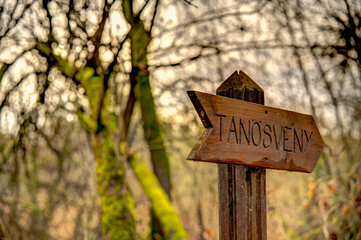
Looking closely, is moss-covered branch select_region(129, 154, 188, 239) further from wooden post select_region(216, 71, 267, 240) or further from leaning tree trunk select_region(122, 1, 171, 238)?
wooden post select_region(216, 71, 267, 240)

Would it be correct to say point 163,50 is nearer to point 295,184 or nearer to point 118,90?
point 118,90

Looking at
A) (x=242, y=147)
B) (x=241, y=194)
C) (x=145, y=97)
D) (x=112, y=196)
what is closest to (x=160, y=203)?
(x=112, y=196)

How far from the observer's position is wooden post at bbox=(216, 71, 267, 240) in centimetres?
261

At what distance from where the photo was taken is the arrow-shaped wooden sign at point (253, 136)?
2.40 meters

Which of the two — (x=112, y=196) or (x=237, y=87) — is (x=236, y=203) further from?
(x=112, y=196)

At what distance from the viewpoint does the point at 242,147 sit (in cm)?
258

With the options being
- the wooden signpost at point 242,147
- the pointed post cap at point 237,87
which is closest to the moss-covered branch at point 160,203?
the wooden signpost at point 242,147

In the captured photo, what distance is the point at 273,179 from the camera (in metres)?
7.95

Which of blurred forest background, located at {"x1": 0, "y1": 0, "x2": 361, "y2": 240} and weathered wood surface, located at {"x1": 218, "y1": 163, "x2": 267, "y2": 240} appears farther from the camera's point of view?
blurred forest background, located at {"x1": 0, "y1": 0, "x2": 361, "y2": 240}

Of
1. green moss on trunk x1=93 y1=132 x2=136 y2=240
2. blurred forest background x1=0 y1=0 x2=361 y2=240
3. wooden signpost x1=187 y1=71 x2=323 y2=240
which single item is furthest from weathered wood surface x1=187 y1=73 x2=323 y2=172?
green moss on trunk x1=93 y1=132 x2=136 y2=240

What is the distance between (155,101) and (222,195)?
4698 millimetres

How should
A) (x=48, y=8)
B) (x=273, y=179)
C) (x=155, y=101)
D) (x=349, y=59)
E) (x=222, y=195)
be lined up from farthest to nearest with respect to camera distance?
(x=273, y=179), (x=155, y=101), (x=48, y=8), (x=349, y=59), (x=222, y=195)

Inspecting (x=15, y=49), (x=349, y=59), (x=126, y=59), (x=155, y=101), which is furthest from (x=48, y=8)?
(x=349, y=59)

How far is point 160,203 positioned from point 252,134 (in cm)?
403
